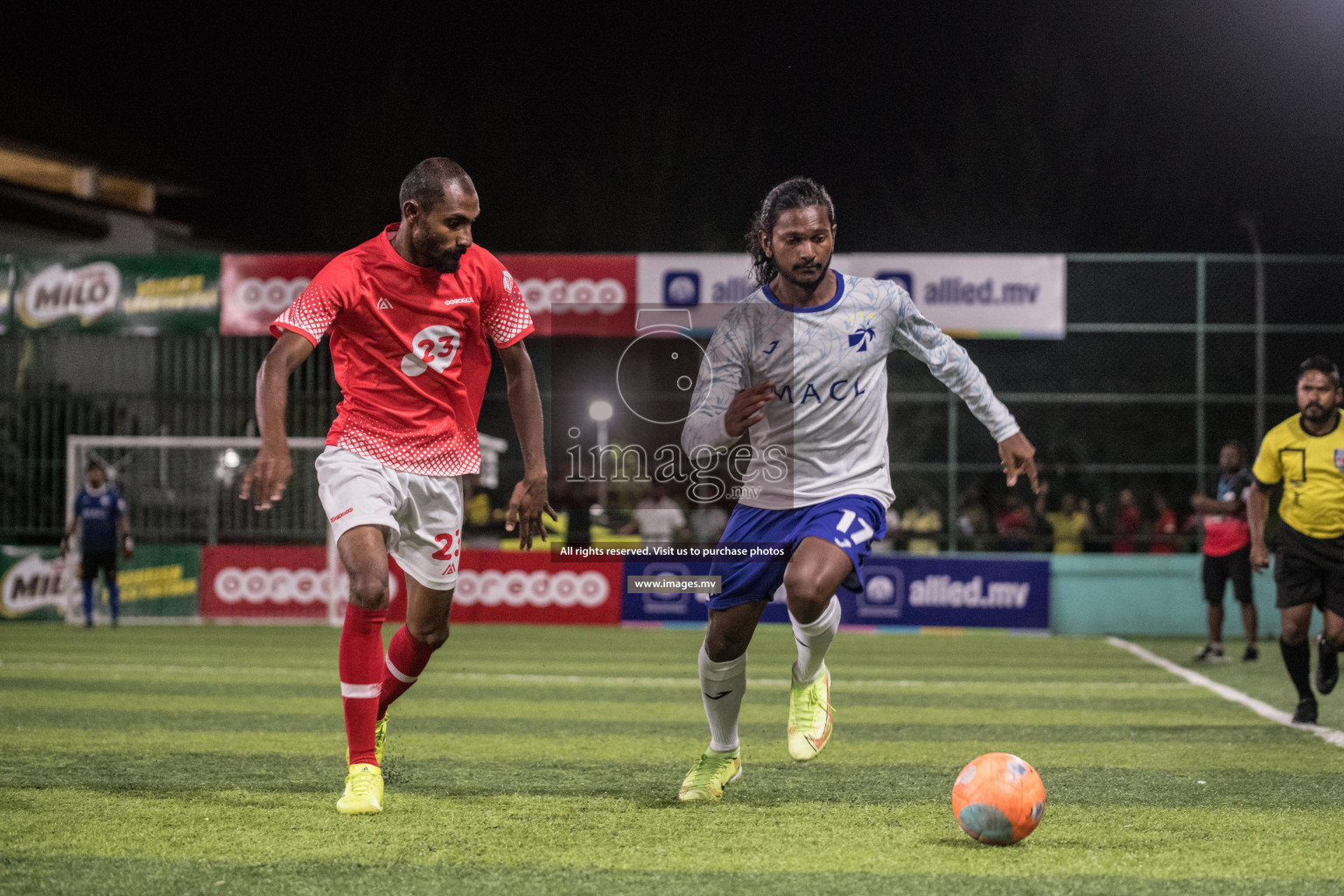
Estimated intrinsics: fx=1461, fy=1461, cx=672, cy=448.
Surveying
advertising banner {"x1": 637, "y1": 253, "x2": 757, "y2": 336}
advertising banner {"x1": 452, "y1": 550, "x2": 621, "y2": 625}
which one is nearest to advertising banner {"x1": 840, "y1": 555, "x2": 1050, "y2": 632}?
advertising banner {"x1": 452, "y1": 550, "x2": 621, "y2": 625}

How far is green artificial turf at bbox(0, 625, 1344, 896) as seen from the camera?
4.36 m

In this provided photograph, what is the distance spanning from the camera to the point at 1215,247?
39.2 meters

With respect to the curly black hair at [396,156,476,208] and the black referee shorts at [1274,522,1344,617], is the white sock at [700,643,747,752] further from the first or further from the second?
the black referee shorts at [1274,522,1344,617]

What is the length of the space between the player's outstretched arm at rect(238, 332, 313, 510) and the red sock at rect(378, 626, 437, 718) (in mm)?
964

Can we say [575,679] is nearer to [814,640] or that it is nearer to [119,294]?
[814,640]

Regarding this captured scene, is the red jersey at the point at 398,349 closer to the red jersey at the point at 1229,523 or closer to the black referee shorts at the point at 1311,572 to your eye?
the black referee shorts at the point at 1311,572

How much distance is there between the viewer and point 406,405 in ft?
18.3

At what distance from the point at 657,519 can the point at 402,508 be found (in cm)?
1385

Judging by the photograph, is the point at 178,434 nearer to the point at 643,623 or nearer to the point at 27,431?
the point at 27,431

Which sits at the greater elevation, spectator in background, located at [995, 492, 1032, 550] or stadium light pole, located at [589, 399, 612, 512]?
stadium light pole, located at [589, 399, 612, 512]

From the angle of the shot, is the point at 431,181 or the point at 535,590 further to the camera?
the point at 535,590

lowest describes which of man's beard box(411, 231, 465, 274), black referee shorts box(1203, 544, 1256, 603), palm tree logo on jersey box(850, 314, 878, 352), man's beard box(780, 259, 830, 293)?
black referee shorts box(1203, 544, 1256, 603)

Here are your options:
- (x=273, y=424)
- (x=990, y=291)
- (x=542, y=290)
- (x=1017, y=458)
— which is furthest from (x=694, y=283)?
(x=273, y=424)

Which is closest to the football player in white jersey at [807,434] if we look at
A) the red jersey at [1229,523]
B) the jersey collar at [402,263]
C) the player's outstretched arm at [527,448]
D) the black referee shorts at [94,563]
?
the player's outstretched arm at [527,448]
